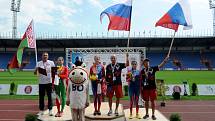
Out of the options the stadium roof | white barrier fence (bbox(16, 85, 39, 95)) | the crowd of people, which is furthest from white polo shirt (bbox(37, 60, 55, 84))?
the stadium roof

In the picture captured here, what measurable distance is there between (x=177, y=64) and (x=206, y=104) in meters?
40.5

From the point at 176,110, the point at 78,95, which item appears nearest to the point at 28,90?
the point at 176,110

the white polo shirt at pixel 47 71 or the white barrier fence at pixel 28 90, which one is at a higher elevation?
the white polo shirt at pixel 47 71

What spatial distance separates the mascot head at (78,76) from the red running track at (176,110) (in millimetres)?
4092

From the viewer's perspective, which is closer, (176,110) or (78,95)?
(78,95)

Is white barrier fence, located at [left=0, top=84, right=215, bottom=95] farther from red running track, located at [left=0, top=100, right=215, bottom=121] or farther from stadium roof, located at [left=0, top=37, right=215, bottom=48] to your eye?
stadium roof, located at [left=0, top=37, right=215, bottom=48]

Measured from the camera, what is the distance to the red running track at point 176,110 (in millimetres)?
11641

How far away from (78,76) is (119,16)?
153 inches

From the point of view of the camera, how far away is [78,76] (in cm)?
789

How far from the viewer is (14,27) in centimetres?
5609

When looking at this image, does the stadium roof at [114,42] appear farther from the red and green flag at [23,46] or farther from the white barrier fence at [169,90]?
the red and green flag at [23,46]

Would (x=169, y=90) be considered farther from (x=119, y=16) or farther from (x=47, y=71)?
(x=47, y=71)

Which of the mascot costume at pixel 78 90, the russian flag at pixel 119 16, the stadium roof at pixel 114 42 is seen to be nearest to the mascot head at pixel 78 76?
the mascot costume at pixel 78 90

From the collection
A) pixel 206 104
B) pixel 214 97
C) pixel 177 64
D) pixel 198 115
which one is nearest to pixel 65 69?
pixel 198 115
